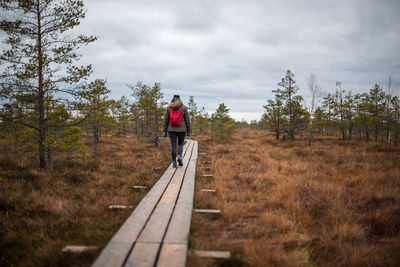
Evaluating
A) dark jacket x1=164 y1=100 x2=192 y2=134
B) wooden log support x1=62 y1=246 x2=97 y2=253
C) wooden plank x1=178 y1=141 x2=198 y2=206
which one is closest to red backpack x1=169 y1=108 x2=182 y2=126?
dark jacket x1=164 y1=100 x2=192 y2=134

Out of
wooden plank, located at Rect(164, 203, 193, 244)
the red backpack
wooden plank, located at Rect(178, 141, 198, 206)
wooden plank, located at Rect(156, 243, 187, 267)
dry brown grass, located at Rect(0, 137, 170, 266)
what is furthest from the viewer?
the red backpack

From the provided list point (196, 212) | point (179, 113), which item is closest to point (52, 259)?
point (196, 212)

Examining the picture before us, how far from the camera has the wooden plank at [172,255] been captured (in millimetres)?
2098

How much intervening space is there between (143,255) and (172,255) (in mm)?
357

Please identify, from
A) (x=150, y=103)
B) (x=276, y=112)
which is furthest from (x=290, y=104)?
(x=150, y=103)

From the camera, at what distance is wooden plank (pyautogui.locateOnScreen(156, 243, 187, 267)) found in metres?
2.10

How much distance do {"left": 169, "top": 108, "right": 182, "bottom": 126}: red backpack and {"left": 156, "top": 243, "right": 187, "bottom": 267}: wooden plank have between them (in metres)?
4.35

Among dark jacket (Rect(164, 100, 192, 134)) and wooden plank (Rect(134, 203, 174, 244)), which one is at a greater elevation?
dark jacket (Rect(164, 100, 192, 134))

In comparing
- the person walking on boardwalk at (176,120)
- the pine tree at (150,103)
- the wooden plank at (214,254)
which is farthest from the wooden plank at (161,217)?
the pine tree at (150,103)

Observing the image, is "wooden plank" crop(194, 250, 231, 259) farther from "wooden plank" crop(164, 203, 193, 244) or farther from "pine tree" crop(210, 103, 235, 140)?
"pine tree" crop(210, 103, 235, 140)

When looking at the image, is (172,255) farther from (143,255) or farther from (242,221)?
(242,221)

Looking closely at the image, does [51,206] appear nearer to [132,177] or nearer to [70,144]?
[132,177]

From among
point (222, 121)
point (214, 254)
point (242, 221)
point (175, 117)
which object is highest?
point (222, 121)

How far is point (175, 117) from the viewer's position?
6.35 m
